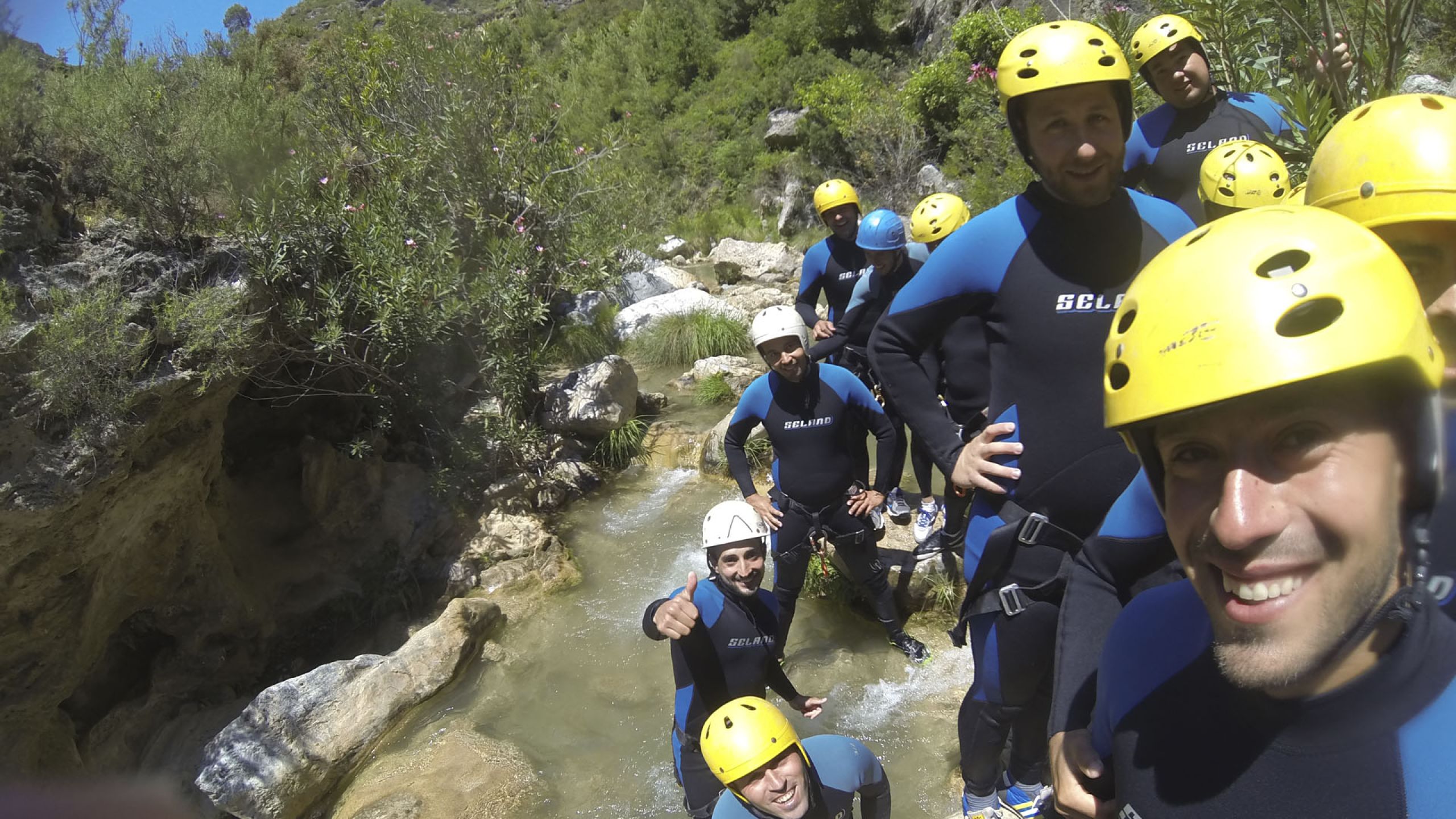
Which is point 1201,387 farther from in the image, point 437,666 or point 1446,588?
point 437,666

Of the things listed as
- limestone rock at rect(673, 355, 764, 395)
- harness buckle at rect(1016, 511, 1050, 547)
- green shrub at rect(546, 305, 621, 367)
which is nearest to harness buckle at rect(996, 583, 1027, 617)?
harness buckle at rect(1016, 511, 1050, 547)

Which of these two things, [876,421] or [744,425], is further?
[744,425]

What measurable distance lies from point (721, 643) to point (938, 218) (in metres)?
3.06

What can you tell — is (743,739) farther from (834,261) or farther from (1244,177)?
(834,261)

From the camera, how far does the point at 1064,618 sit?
1.64 m

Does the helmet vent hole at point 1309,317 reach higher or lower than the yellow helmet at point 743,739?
higher

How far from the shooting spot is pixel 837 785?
8.93ft

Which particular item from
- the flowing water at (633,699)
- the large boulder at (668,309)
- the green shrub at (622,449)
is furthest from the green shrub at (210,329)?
the large boulder at (668,309)

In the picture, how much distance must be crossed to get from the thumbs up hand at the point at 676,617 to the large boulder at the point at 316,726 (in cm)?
287

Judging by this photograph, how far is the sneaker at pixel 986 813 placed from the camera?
8.53 ft

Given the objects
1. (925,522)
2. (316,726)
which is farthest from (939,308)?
(316,726)

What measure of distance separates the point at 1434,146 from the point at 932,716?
140 inches

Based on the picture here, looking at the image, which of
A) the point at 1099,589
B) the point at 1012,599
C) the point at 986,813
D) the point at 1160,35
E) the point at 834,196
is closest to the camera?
the point at 1099,589

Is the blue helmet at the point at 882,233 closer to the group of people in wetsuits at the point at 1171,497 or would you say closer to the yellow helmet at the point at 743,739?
the group of people in wetsuits at the point at 1171,497
